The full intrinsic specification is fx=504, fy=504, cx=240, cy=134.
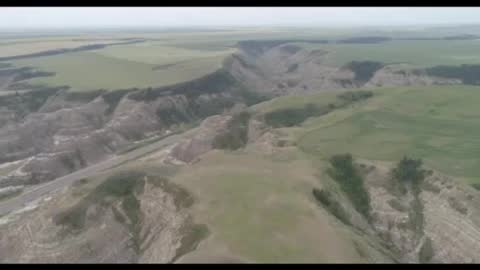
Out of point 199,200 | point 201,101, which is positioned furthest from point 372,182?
point 201,101

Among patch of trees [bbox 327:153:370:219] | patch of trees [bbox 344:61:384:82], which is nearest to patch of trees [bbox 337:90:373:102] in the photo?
patch of trees [bbox 327:153:370:219]

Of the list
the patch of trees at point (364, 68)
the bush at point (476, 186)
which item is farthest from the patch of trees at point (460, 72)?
the bush at point (476, 186)

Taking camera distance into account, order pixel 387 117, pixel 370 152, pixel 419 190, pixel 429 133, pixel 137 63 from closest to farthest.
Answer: pixel 419 190 < pixel 370 152 < pixel 429 133 < pixel 387 117 < pixel 137 63

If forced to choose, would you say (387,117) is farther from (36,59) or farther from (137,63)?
(36,59)

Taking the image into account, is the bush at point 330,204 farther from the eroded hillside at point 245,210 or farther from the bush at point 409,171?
the bush at point 409,171

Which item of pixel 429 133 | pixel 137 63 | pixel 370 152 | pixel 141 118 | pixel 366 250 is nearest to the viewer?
pixel 366 250

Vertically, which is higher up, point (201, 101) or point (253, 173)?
point (253, 173)
